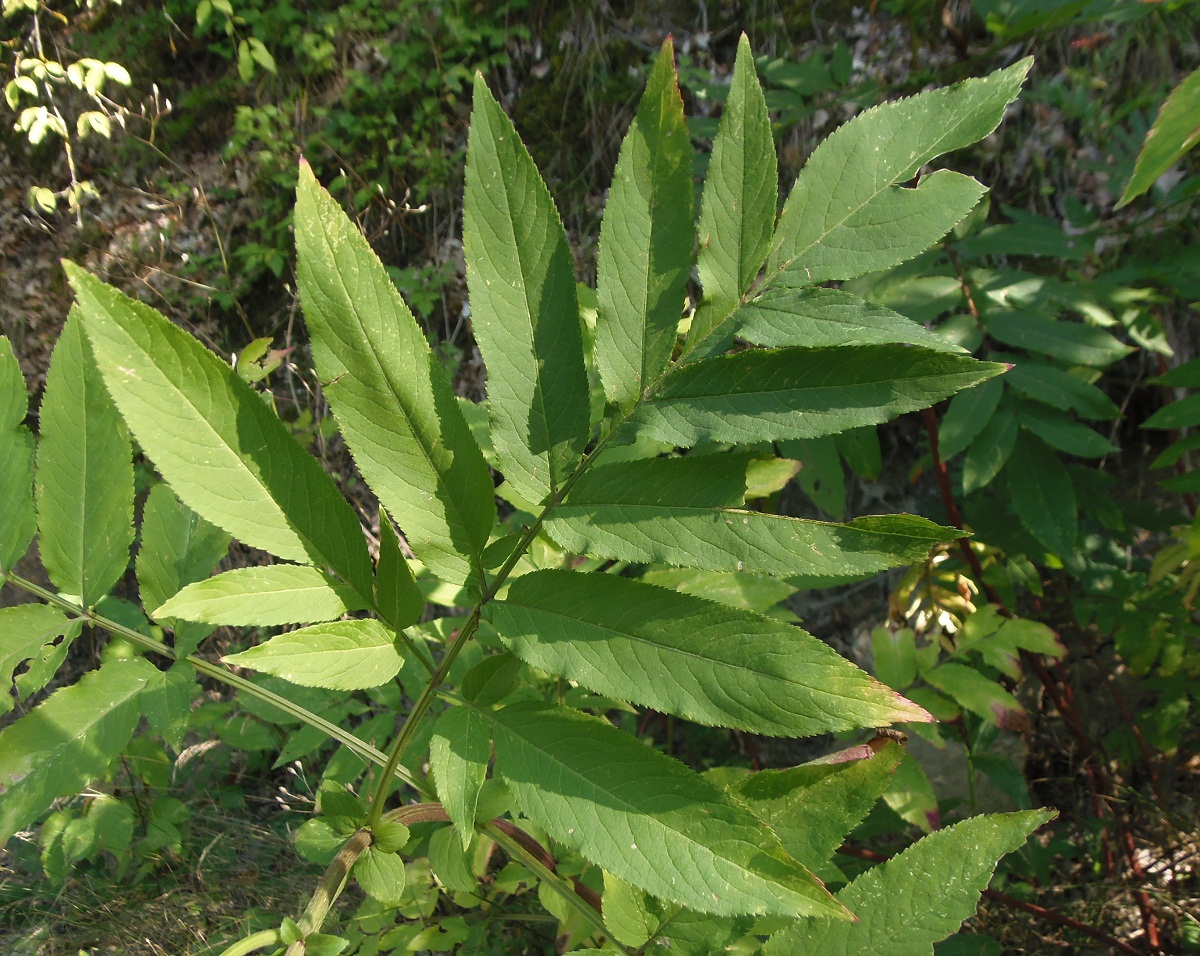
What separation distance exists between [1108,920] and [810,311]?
2638 mm

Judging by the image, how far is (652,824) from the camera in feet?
2.83

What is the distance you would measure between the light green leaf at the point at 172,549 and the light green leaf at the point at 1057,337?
203cm

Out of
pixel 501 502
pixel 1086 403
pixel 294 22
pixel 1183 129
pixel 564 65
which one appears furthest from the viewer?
pixel 294 22

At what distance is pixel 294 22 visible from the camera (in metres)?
4.71

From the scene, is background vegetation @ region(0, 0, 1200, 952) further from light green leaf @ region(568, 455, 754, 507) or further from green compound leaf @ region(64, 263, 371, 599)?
light green leaf @ region(568, 455, 754, 507)

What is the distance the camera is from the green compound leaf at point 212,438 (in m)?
0.82

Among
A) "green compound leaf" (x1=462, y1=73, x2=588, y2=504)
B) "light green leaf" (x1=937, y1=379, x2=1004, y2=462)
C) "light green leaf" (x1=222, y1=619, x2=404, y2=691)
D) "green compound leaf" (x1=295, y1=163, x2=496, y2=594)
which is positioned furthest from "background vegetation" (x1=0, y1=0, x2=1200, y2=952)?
"green compound leaf" (x1=462, y1=73, x2=588, y2=504)

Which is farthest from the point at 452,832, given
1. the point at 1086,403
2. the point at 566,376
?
the point at 1086,403

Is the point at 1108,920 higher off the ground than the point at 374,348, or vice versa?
the point at 374,348

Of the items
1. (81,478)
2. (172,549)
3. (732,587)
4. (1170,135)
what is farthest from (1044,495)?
(81,478)

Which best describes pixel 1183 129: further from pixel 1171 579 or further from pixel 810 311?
pixel 1171 579

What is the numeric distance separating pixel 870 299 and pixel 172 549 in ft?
6.09

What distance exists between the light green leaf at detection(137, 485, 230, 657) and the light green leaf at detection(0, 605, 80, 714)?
116mm

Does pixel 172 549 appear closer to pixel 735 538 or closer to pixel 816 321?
pixel 735 538
